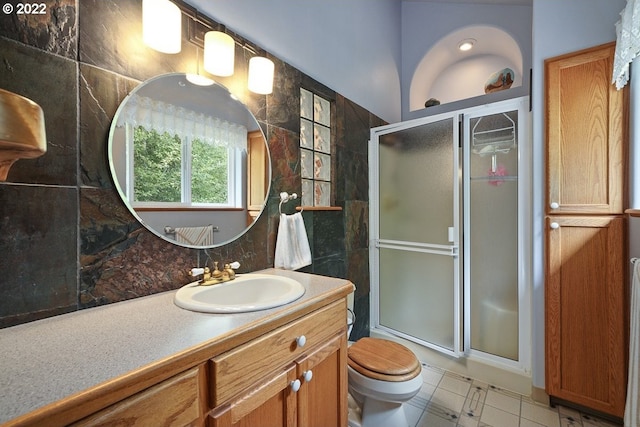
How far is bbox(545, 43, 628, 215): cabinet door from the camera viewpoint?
1404mm

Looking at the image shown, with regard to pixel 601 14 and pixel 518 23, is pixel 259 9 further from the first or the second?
pixel 518 23

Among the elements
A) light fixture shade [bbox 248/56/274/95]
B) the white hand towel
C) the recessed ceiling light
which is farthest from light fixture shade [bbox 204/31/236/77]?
the recessed ceiling light

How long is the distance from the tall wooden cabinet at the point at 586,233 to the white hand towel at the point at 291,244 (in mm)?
1373

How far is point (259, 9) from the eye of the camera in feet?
4.69

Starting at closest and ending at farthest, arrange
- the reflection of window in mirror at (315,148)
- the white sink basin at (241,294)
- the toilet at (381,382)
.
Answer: the white sink basin at (241,294) → the toilet at (381,382) → the reflection of window in mirror at (315,148)

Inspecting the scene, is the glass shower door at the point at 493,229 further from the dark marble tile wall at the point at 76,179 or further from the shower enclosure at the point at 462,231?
the dark marble tile wall at the point at 76,179

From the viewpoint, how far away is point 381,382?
1289 mm

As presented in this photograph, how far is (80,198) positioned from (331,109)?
1504mm

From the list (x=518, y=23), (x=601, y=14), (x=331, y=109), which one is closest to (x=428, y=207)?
(x=331, y=109)

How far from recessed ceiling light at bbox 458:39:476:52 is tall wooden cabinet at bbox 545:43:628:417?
1403 millimetres

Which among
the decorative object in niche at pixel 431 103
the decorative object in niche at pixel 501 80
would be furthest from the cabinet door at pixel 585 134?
the decorative object in niche at pixel 431 103

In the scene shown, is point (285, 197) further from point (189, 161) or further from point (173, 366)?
point (173, 366)

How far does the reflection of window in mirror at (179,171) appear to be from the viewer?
101 cm

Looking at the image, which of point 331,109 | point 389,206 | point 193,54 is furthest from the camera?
point 389,206
